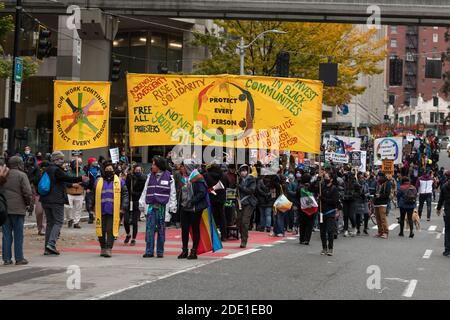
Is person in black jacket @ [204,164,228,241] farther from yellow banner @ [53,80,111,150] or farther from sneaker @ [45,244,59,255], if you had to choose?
sneaker @ [45,244,59,255]

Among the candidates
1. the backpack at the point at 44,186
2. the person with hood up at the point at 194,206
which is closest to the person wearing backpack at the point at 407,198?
the person with hood up at the point at 194,206

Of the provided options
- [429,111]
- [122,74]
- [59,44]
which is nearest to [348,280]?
[59,44]

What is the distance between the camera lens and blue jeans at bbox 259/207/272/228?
20359mm

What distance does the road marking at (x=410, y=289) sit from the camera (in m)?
10.1

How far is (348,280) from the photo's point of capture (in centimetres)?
1136

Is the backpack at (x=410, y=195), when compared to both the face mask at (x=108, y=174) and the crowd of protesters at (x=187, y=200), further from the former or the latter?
the face mask at (x=108, y=174)

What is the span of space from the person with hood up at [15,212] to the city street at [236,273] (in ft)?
1.13

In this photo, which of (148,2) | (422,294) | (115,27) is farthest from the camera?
(115,27)

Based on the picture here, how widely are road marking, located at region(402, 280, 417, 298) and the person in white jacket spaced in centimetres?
462

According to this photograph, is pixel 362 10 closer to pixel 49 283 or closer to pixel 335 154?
pixel 335 154

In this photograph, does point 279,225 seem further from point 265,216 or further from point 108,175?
point 108,175

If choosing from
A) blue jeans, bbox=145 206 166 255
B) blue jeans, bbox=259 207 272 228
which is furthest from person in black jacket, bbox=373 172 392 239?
blue jeans, bbox=145 206 166 255

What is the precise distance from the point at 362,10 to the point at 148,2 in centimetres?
933

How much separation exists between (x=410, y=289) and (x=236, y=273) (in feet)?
8.78
